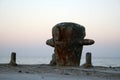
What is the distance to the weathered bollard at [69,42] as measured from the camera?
3303 cm

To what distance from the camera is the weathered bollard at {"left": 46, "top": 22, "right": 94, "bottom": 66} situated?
33.0 m

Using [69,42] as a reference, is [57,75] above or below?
below

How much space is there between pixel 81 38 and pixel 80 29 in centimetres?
109

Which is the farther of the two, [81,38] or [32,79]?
[81,38]

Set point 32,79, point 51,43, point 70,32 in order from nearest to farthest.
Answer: point 32,79
point 70,32
point 51,43

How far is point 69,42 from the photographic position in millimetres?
33188

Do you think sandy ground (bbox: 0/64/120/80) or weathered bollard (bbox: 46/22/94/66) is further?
weathered bollard (bbox: 46/22/94/66)

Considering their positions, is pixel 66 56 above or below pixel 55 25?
below

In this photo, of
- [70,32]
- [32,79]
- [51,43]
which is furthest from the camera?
[51,43]

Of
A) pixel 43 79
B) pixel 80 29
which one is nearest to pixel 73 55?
pixel 80 29

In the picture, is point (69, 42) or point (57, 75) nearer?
point (57, 75)

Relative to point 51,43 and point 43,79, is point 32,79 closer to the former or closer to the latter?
point 43,79

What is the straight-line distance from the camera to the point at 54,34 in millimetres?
34062

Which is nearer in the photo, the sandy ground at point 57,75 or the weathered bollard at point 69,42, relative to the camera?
the sandy ground at point 57,75
